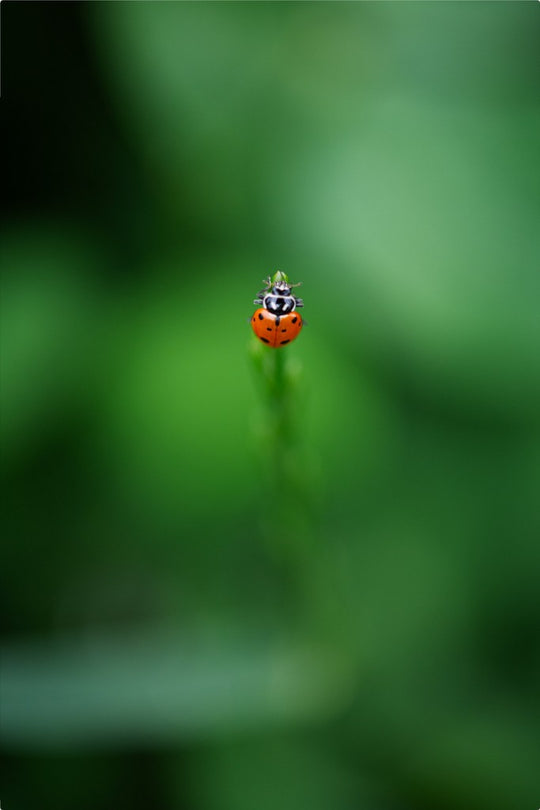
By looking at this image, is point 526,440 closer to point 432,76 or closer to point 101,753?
point 432,76

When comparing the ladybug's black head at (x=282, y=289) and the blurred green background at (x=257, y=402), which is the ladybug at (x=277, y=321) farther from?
the blurred green background at (x=257, y=402)

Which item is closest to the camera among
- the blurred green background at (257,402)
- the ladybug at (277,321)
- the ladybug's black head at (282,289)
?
the ladybug at (277,321)

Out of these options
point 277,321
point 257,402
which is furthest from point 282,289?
point 257,402

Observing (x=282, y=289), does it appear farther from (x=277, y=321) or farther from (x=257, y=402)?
(x=257, y=402)

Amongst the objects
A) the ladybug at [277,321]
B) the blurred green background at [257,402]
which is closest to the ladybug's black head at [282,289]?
the ladybug at [277,321]

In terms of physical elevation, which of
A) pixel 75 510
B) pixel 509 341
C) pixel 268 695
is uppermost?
pixel 509 341

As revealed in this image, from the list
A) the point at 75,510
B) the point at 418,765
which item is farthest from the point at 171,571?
the point at 418,765

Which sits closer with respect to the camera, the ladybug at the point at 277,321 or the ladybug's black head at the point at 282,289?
the ladybug at the point at 277,321
